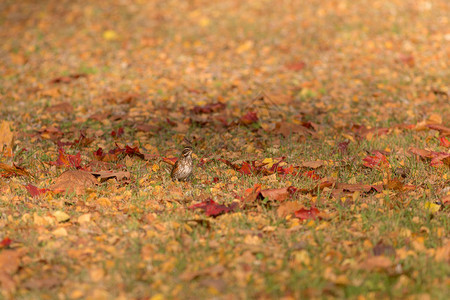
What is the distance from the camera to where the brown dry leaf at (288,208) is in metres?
4.16

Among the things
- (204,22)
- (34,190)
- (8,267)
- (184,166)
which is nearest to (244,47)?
(204,22)

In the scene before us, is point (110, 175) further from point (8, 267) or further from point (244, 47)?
point (244, 47)

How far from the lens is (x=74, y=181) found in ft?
15.6

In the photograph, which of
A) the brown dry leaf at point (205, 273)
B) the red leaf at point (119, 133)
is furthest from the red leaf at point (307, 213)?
the red leaf at point (119, 133)

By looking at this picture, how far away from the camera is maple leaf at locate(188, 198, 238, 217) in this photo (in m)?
4.14

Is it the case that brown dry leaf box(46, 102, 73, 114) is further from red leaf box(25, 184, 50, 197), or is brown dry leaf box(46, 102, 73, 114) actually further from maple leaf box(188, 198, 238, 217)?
maple leaf box(188, 198, 238, 217)

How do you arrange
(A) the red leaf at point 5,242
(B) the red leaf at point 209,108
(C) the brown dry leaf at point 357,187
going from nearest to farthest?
(A) the red leaf at point 5,242, (C) the brown dry leaf at point 357,187, (B) the red leaf at point 209,108

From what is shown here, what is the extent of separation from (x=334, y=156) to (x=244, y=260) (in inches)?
96.6

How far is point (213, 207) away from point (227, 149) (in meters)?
1.94

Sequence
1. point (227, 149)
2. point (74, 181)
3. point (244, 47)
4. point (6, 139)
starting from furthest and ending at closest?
point (244, 47)
point (227, 149)
point (6, 139)
point (74, 181)

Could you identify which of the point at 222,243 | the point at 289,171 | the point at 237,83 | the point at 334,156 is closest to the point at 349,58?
the point at 237,83

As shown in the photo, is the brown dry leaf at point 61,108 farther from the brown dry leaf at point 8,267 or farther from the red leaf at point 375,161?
the red leaf at point 375,161

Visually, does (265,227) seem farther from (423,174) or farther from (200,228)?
(423,174)

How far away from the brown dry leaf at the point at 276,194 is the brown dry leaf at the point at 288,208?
0.14 m
